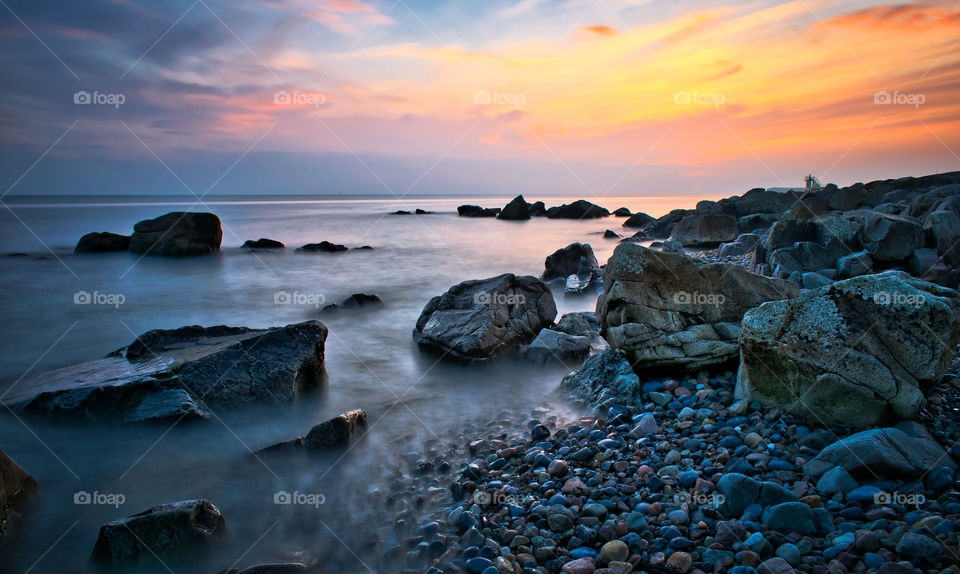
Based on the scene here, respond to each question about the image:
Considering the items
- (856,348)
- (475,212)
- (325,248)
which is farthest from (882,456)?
(475,212)

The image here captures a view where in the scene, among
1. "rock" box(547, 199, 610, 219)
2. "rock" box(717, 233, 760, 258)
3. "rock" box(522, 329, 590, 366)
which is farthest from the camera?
"rock" box(547, 199, 610, 219)

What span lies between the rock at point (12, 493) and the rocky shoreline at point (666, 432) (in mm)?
26

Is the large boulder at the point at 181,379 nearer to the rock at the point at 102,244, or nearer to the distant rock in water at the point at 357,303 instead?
the distant rock in water at the point at 357,303

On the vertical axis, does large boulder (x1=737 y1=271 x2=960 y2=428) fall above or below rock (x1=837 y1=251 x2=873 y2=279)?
below

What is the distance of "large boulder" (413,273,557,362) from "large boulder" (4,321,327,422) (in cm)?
207

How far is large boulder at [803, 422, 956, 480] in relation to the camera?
343 centimetres

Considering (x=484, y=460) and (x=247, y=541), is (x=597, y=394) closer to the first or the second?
(x=484, y=460)

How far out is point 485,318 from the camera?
26.2ft

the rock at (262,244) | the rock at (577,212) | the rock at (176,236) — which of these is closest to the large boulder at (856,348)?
the rock at (176,236)

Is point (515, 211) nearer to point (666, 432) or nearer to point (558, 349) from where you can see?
point (558, 349)

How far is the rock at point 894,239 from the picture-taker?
936cm

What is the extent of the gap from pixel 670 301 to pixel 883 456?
125 inches

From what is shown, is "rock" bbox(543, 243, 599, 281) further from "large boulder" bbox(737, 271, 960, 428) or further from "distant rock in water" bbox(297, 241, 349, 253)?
"distant rock in water" bbox(297, 241, 349, 253)

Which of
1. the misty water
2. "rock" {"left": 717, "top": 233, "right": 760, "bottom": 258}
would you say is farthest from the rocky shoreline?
"rock" {"left": 717, "top": 233, "right": 760, "bottom": 258}
